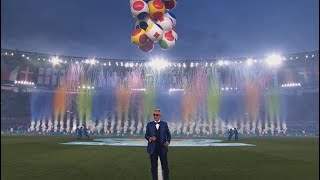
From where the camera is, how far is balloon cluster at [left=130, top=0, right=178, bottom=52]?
854cm

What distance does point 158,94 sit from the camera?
236ft

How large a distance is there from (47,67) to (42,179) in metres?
50.7

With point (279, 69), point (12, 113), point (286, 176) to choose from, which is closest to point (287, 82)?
point (279, 69)

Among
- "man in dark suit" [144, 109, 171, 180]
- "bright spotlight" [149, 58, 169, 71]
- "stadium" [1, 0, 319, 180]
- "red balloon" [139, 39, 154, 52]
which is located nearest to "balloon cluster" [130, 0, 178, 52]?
"red balloon" [139, 39, 154, 52]

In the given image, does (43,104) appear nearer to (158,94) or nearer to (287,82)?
(158,94)

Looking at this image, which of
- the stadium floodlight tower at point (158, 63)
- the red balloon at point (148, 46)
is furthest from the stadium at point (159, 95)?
Answer: the red balloon at point (148, 46)

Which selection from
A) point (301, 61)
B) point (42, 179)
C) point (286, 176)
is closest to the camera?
point (42, 179)

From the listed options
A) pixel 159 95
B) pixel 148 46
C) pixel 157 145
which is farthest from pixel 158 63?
pixel 157 145

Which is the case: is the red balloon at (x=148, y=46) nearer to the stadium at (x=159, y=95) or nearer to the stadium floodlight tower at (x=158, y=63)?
the stadium at (x=159, y=95)

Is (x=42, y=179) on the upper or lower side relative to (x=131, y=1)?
lower

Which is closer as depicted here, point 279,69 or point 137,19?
point 137,19

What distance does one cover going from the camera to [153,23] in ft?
28.7

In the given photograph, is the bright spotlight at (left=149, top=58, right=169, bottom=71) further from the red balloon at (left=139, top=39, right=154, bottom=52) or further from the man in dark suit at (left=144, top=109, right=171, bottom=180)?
the man in dark suit at (left=144, top=109, right=171, bottom=180)

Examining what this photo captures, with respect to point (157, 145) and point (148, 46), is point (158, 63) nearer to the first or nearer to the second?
point (148, 46)
